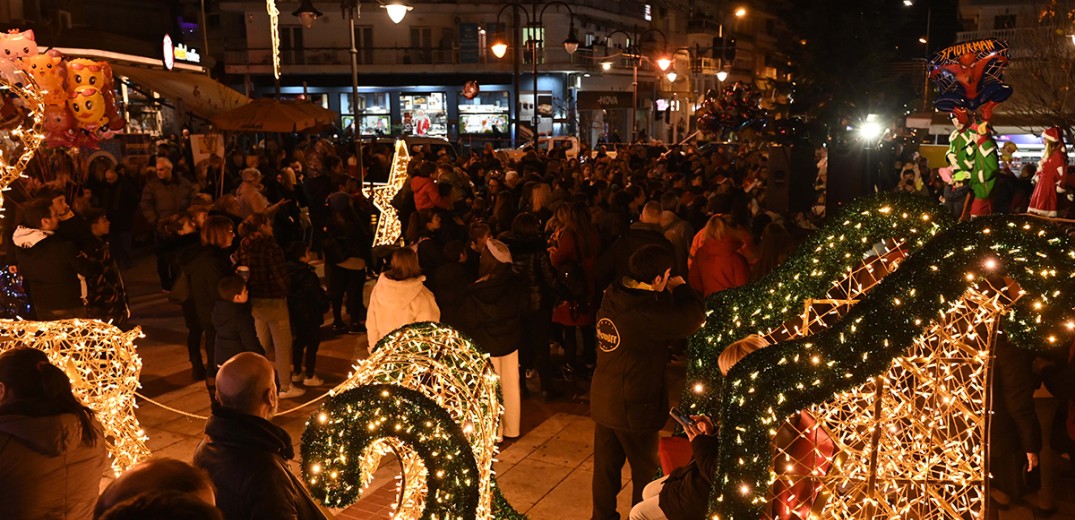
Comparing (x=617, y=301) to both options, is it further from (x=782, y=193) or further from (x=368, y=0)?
(x=368, y=0)

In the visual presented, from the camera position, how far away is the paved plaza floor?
5.97m

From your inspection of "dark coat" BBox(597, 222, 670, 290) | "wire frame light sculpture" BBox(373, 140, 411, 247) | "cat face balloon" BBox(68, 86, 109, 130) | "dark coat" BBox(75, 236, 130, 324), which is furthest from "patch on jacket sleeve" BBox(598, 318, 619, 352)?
"cat face balloon" BBox(68, 86, 109, 130)

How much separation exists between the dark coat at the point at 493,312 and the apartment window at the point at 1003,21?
3392 centimetres

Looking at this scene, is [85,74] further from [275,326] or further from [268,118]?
[275,326]

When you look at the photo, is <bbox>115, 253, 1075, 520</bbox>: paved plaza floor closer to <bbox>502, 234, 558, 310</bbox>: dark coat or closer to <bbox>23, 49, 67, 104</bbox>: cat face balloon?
<bbox>502, 234, 558, 310</bbox>: dark coat

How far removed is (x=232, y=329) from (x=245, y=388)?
4.48 m

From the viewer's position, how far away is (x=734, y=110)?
58.7 feet

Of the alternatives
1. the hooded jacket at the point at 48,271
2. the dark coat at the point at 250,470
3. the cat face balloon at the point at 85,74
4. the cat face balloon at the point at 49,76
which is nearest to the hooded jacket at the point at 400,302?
the hooded jacket at the point at 48,271

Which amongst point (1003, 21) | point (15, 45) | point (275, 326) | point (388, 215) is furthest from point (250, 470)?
point (1003, 21)

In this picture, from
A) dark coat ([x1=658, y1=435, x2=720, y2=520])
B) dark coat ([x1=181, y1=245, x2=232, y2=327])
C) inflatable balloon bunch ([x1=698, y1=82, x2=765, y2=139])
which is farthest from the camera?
inflatable balloon bunch ([x1=698, y1=82, x2=765, y2=139])

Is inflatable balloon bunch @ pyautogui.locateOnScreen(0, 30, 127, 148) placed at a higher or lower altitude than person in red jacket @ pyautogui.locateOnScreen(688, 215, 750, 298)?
higher

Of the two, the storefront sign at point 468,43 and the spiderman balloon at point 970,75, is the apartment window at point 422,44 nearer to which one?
the storefront sign at point 468,43

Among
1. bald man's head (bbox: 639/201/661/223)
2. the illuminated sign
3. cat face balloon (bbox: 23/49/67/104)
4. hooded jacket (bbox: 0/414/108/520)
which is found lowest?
hooded jacket (bbox: 0/414/108/520)

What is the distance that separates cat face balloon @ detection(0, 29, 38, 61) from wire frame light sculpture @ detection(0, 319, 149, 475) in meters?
5.94
